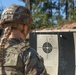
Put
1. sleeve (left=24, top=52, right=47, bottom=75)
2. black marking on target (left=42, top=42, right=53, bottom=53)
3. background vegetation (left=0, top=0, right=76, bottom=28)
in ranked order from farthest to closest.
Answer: background vegetation (left=0, top=0, right=76, bottom=28) < black marking on target (left=42, top=42, right=53, bottom=53) < sleeve (left=24, top=52, right=47, bottom=75)

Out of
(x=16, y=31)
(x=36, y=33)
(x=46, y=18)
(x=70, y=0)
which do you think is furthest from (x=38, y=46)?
(x=70, y=0)

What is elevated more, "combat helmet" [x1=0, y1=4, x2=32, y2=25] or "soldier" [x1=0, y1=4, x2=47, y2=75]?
"combat helmet" [x1=0, y1=4, x2=32, y2=25]

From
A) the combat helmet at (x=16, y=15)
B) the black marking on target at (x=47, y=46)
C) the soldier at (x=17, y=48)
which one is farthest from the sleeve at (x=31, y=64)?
the black marking on target at (x=47, y=46)

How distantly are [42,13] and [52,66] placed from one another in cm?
2085

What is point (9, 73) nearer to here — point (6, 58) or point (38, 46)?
point (6, 58)

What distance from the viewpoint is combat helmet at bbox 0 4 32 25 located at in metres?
2.64

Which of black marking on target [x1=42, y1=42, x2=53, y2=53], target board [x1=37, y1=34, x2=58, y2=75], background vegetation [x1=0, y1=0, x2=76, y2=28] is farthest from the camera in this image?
background vegetation [x1=0, y1=0, x2=76, y2=28]

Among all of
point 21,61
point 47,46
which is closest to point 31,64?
point 21,61

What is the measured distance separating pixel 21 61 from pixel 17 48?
0.32 feet

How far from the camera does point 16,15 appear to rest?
264 cm

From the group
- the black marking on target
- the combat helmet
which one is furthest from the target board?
the combat helmet

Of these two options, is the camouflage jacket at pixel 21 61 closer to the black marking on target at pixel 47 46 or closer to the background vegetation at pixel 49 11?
the black marking on target at pixel 47 46

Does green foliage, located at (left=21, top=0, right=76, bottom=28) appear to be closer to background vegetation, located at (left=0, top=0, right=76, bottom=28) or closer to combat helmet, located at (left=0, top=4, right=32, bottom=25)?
background vegetation, located at (left=0, top=0, right=76, bottom=28)

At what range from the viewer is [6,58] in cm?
260
